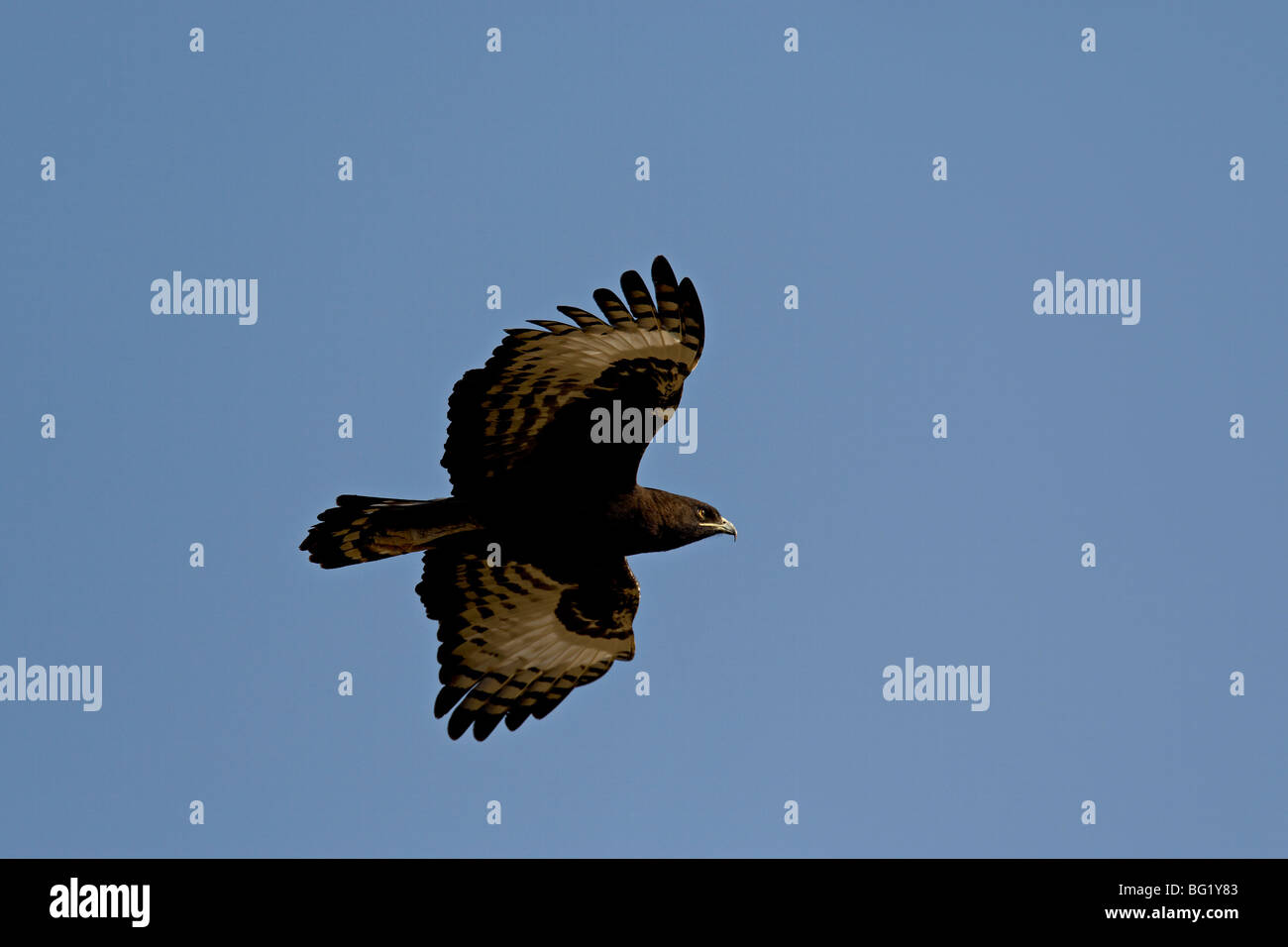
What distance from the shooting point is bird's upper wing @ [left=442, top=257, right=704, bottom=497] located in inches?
531

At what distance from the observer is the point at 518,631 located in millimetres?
15859

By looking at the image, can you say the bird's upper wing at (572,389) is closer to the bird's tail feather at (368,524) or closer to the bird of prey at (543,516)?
Answer: the bird of prey at (543,516)

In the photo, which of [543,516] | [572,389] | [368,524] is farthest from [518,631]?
[572,389]

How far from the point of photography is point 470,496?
1420 centimetres

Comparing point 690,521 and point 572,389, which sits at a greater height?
point 572,389

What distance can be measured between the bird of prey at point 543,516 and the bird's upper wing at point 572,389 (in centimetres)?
1

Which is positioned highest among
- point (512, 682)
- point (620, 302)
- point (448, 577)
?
point (620, 302)

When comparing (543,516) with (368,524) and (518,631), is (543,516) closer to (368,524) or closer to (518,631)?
(368,524)

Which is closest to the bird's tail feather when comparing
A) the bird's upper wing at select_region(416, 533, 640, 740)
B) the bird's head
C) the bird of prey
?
the bird of prey

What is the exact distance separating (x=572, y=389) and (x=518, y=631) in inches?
121
